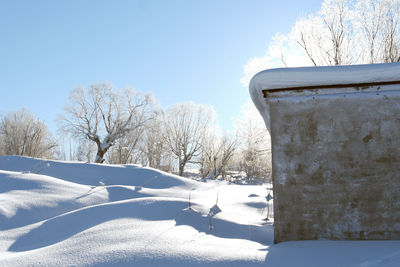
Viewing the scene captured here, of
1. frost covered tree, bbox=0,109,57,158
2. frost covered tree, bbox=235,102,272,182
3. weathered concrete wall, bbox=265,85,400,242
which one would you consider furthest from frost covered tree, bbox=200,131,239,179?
weathered concrete wall, bbox=265,85,400,242

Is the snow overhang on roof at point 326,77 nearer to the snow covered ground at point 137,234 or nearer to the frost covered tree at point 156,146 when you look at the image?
the snow covered ground at point 137,234

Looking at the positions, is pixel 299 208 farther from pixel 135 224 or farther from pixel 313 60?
pixel 313 60

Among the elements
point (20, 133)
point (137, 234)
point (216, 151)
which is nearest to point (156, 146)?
point (216, 151)

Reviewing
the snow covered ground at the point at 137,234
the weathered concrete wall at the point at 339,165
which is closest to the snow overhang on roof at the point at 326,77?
the weathered concrete wall at the point at 339,165

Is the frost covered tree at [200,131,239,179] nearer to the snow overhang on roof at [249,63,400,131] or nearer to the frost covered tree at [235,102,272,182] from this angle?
the frost covered tree at [235,102,272,182]

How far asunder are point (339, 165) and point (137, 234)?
1653 millimetres

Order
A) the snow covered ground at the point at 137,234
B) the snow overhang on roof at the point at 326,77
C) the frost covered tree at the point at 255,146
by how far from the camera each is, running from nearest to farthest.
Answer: the snow covered ground at the point at 137,234, the snow overhang on roof at the point at 326,77, the frost covered tree at the point at 255,146

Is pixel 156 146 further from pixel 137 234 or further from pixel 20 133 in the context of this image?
pixel 137 234

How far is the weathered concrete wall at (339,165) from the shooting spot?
82.1 inches

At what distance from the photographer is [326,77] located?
211 cm

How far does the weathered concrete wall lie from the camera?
6.84 ft

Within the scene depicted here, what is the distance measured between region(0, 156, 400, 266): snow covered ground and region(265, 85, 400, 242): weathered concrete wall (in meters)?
0.15

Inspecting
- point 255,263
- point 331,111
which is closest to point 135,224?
point 255,263

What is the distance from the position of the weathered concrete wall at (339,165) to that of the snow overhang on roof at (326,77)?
58mm
